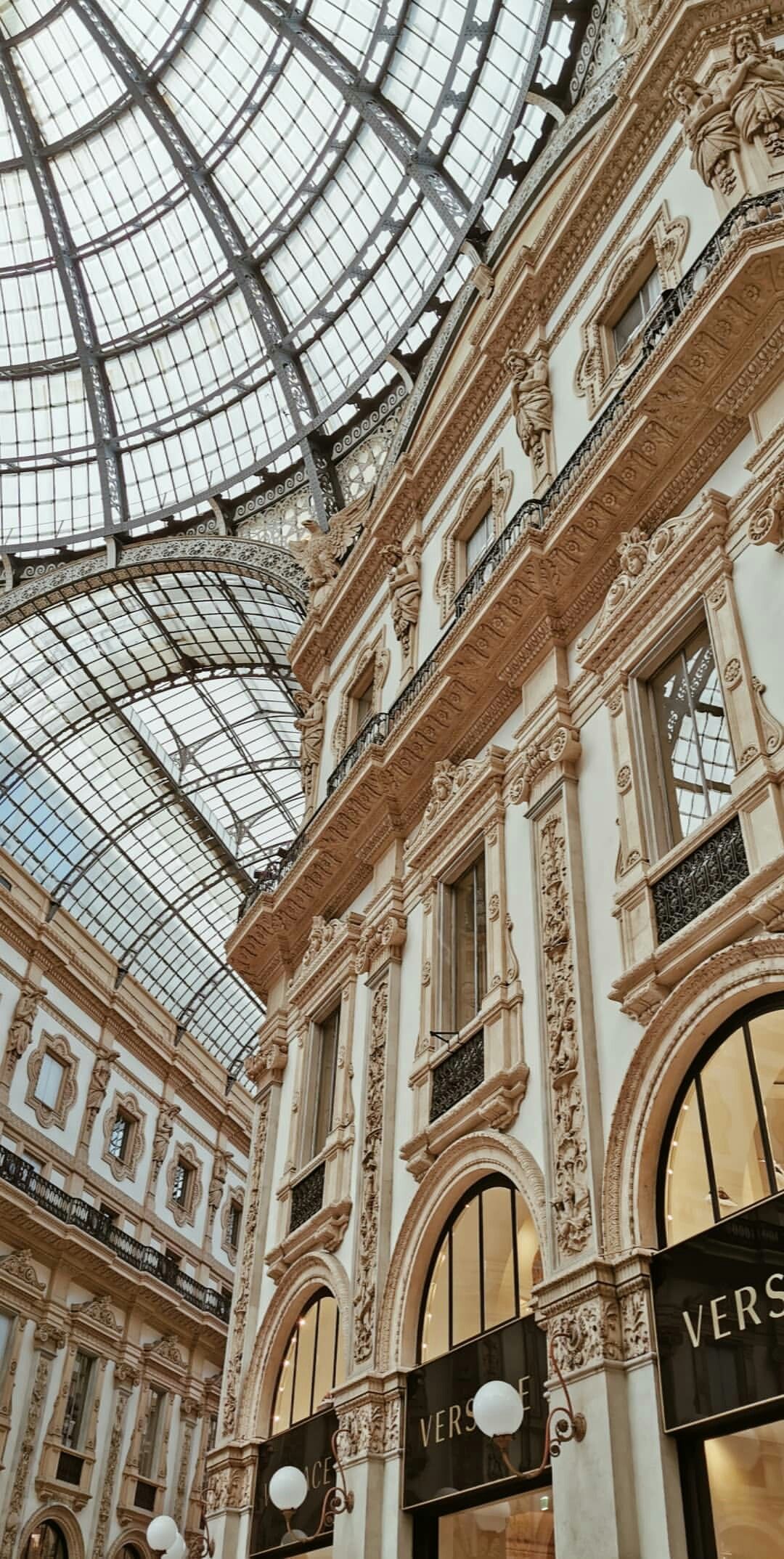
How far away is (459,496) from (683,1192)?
11043 mm

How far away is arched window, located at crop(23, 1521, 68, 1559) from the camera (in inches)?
939

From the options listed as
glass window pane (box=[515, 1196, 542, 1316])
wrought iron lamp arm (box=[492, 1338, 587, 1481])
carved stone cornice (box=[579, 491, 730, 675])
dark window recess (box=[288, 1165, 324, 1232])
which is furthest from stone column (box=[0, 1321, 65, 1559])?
carved stone cornice (box=[579, 491, 730, 675])

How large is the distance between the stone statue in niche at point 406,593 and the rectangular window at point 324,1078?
497cm

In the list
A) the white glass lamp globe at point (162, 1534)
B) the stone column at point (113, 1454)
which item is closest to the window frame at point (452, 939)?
the white glass lamp globe at point (162, 1534)

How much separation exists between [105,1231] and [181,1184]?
20.2 feet

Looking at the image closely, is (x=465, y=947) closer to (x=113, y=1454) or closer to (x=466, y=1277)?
(x=466, y=1277)

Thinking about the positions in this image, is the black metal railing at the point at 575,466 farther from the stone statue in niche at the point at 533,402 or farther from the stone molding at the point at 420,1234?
the stone molding at the point at 420,1234

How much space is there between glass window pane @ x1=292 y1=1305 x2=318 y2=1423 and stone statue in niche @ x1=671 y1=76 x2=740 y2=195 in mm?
12468

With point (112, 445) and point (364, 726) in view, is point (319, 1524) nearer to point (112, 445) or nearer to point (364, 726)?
point (364, 726)

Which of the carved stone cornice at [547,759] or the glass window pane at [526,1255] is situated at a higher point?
the carved stone cornice at [547,759]

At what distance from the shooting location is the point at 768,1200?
7.27 meters

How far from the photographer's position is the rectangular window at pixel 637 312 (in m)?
13.3

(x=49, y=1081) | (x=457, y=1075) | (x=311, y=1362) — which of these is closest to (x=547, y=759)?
(x=457, y=1075)

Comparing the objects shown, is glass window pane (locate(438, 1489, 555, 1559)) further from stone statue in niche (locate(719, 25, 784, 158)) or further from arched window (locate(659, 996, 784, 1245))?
stone statue in niche (locate(719, 25, 784, 158))
